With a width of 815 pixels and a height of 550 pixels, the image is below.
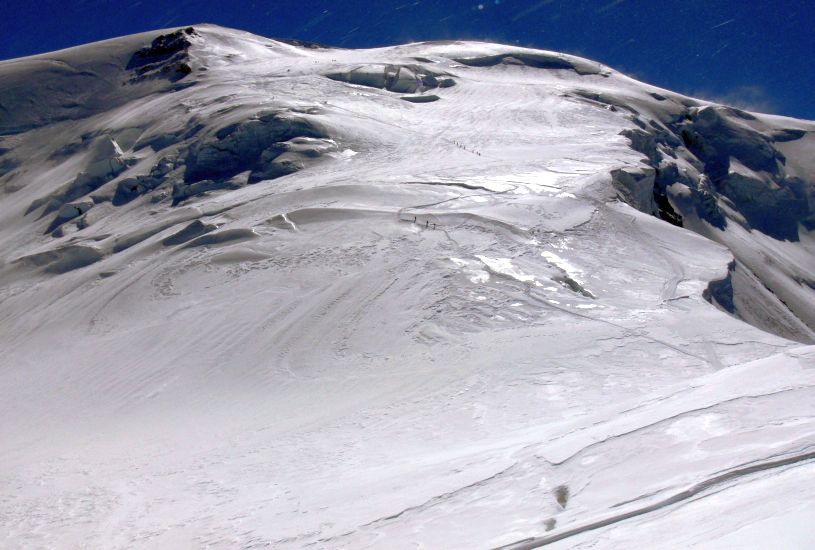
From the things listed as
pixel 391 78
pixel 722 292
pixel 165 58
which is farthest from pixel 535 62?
pixel 722 292

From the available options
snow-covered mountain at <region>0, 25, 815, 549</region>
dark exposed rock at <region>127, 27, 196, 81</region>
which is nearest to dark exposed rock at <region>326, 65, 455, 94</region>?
snow-covered mountain at <region>0, 25, 815, 549</region>

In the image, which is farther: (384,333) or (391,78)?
(391,78)

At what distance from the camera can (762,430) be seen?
4.27 meters

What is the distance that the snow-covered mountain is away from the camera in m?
4.45

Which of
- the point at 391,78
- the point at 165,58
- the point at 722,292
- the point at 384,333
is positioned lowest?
the point at 384,333

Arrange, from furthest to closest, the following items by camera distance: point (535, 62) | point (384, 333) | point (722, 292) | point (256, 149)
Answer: point (535, 62) < point (256, 149) < point (722, 292) < point (384, 333)

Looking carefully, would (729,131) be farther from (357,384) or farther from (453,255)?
(357,384)

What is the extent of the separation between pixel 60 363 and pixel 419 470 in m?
7.38

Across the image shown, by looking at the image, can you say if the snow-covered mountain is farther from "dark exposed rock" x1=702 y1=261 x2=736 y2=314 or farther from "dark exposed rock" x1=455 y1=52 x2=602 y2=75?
"dark exposed rock" x1=455 y1=52 x2=602 y2=75

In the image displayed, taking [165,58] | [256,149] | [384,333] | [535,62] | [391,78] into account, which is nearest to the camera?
[384,333]

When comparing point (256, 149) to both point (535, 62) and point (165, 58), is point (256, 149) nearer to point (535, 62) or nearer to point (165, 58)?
point (165, 58)

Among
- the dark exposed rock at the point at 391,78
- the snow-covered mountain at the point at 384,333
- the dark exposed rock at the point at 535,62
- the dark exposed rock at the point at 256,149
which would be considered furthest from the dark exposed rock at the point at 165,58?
the dark exposed rock at the point at 535,62

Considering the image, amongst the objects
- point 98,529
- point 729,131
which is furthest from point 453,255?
point 729,131

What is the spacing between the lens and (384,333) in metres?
9.40
